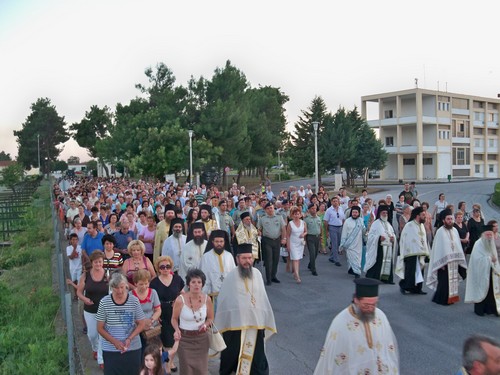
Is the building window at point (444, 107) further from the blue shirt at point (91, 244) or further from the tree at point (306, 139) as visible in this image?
the blue shirt at point (91, 244)

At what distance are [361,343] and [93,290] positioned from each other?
3.79m

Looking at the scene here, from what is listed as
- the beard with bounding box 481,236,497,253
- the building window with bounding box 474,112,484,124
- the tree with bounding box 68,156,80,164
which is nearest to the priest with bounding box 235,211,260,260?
the beard with bounding box 481,236,497,253

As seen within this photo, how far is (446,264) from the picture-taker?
387 inches

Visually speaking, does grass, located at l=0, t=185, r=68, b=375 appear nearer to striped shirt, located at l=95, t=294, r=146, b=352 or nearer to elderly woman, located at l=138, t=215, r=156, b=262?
elderly woman, located at l=138, t=215, r=156, b=262

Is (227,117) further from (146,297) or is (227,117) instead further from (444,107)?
(444,107)

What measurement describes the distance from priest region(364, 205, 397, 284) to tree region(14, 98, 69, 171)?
80384 mm

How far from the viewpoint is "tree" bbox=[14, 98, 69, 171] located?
84438 mm

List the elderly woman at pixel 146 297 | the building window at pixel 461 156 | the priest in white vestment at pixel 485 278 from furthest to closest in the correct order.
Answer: the building window at pixel 461 156, the priest in white vestment at pixel 485 278, the elderly woman at pixel 146 297

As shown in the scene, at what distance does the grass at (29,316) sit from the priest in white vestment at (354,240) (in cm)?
645

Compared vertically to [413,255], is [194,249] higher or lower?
higher

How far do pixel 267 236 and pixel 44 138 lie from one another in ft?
266

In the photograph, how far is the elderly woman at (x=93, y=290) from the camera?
6797mm

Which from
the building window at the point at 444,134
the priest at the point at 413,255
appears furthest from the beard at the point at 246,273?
the building window at the point at 444,134

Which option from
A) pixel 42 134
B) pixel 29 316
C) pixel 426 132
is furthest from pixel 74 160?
pixel 29 316
